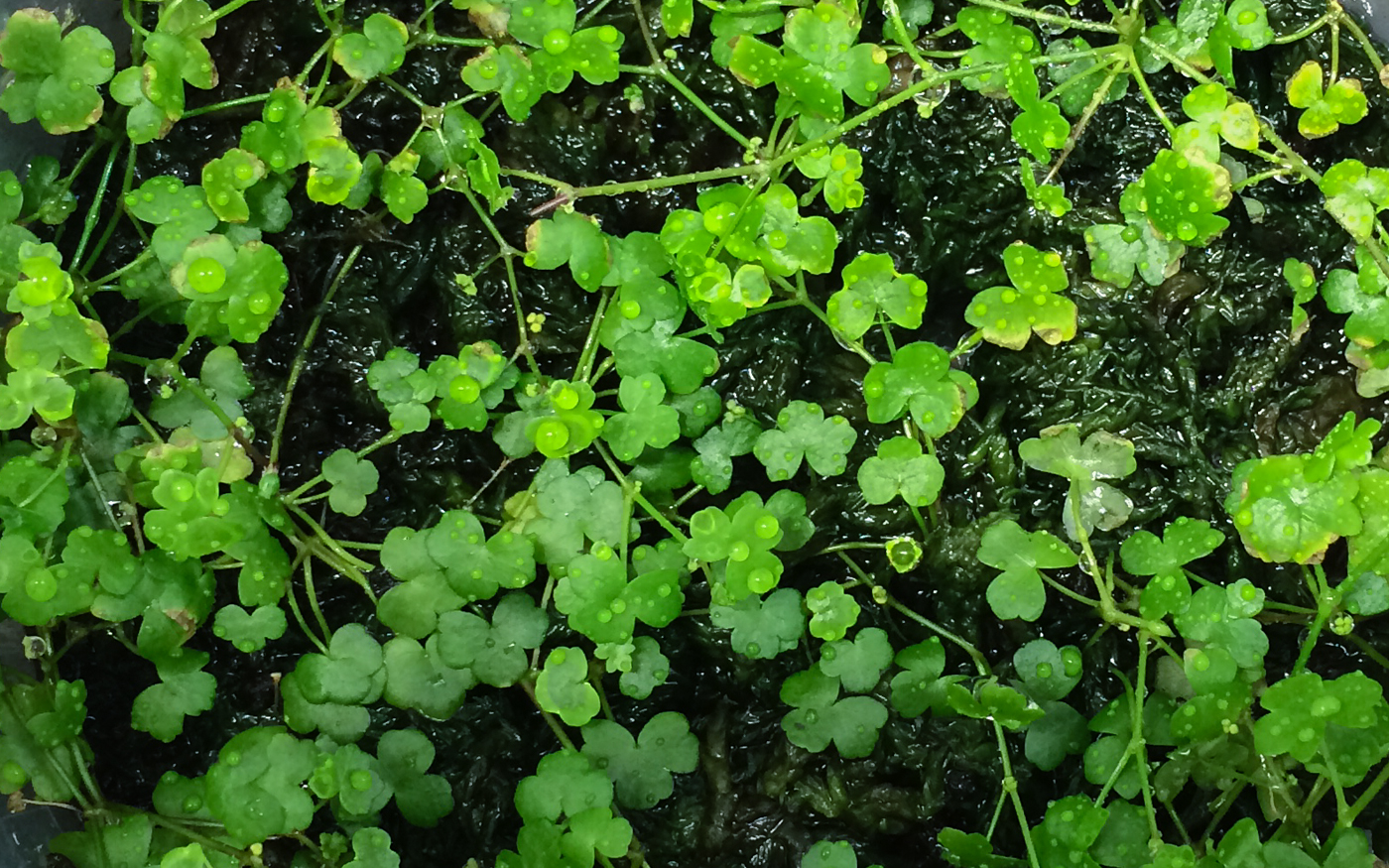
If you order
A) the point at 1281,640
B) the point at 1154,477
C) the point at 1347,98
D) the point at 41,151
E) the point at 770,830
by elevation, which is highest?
the point at 1347,98

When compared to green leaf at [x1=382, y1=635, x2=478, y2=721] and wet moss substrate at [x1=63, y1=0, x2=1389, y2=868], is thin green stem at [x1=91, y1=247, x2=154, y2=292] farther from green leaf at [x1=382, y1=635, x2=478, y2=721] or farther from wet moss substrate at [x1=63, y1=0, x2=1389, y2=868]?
green leaf at [x1=382, y1=635, x2=478, y2=721]

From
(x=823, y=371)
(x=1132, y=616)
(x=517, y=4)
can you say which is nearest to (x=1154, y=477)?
(x=1132, y=616)

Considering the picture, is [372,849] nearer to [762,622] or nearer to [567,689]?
[567,689]

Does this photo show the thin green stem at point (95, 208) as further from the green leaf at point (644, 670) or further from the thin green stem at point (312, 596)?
the green leaf at point (644, 670)

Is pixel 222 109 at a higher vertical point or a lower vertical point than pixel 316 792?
higher

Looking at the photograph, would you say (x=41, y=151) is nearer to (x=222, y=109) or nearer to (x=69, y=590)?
(x=222, y=109)

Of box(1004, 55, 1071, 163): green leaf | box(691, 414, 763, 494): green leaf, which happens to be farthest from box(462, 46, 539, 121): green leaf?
box(1004, 55, 1071, 163): green leaf

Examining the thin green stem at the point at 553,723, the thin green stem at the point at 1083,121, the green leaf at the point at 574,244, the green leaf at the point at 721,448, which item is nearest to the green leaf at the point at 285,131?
the green leaf at the point at 574,244
